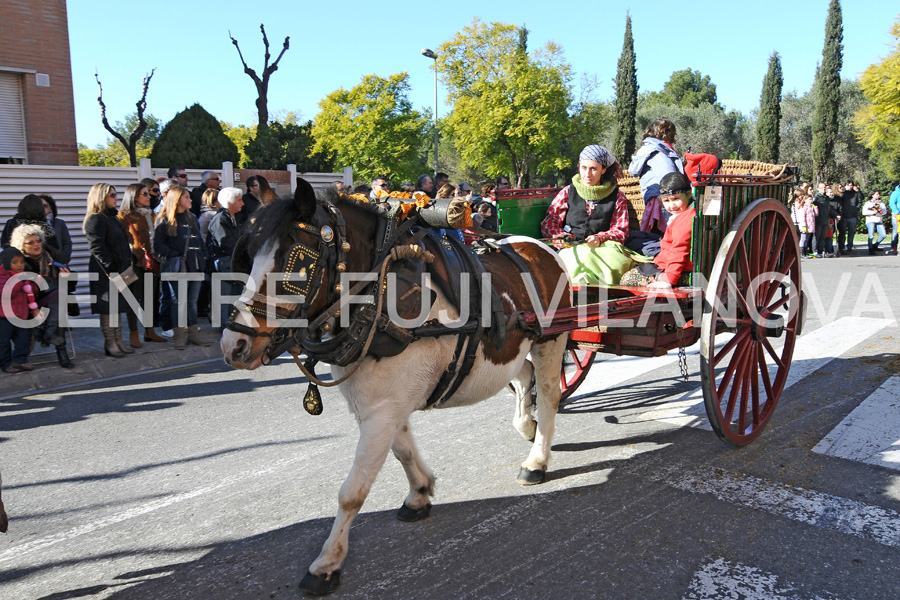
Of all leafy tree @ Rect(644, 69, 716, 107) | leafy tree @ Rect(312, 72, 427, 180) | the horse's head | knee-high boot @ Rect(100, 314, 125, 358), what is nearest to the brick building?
knee-high boot @ Rect(100, 314, 125, 358)

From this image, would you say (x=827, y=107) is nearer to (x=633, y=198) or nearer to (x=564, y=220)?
(x=633, y=198)

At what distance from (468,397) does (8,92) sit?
15.7 m

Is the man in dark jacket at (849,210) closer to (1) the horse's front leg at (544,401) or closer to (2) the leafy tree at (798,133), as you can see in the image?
(1) the horse's front leg at (544,401)

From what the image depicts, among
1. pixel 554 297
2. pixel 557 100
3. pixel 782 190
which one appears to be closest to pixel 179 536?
pixel 554 297

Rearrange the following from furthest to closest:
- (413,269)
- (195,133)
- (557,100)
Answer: (557,100) < (195,133) < (413,269)

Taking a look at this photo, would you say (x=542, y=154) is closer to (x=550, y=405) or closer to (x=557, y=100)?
(x=557, y=100)

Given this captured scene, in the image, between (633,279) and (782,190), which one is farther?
(782,190)

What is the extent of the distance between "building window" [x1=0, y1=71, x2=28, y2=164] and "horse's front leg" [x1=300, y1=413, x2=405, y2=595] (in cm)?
1552

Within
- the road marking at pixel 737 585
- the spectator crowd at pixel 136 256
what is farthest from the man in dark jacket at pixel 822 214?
the road marking at pixel 737 585

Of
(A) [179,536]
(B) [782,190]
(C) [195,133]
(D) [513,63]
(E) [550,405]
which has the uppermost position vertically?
(D) [513,63]

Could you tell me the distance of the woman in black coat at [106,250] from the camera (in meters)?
7.41

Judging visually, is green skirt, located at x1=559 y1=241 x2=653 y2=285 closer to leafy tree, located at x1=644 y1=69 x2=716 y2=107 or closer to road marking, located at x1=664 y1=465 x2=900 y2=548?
road marking, located at x1=664 y1=465 x2=900 y2=548

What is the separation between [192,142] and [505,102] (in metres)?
22.9

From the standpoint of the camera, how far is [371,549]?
324 cm
